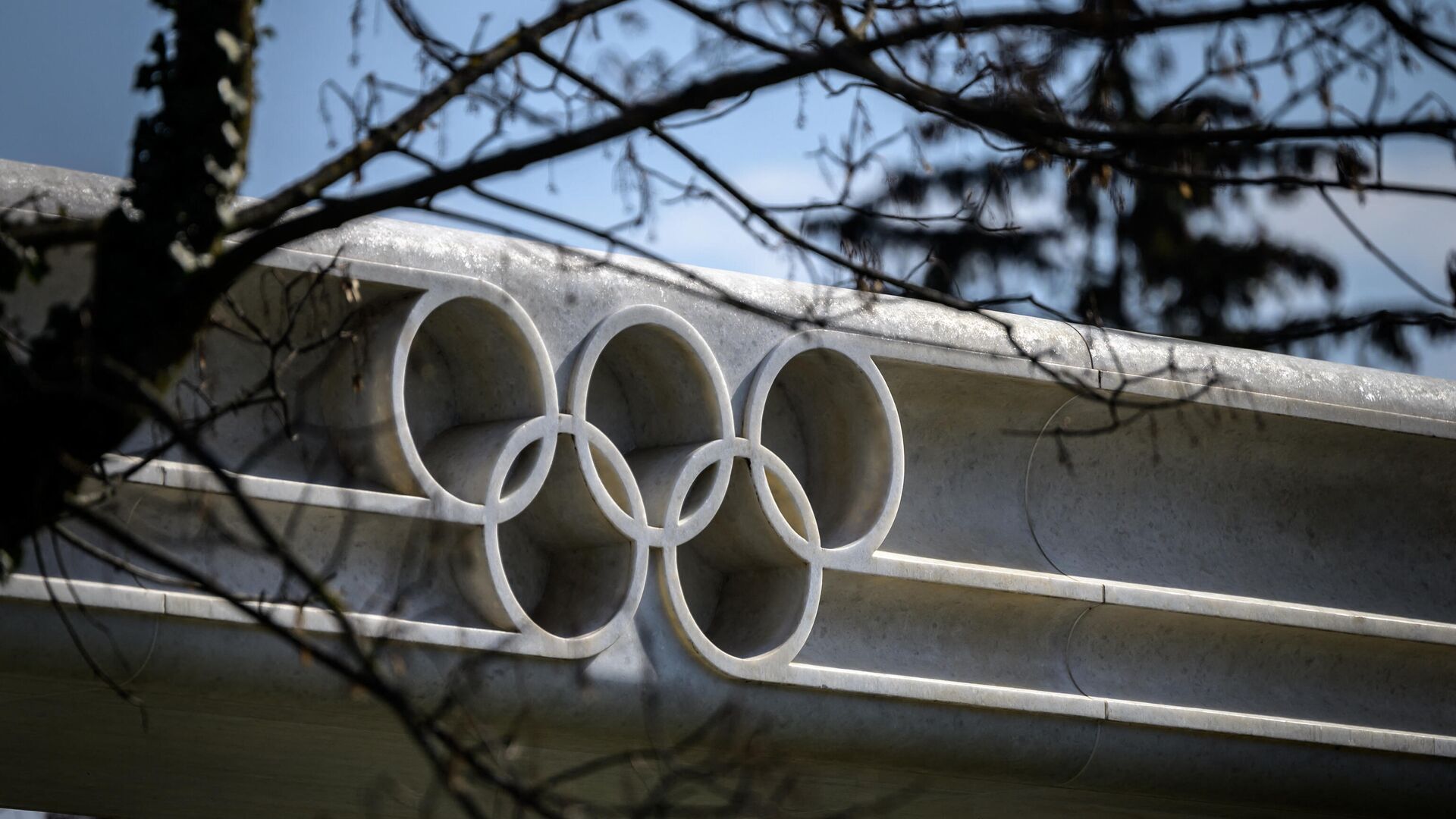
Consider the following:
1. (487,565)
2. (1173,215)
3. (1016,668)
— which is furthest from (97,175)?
(1173,215)

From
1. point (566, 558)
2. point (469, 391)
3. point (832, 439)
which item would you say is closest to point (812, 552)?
point (832, 439)

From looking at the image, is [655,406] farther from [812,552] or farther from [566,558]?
[812,552]

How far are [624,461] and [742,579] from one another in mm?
691

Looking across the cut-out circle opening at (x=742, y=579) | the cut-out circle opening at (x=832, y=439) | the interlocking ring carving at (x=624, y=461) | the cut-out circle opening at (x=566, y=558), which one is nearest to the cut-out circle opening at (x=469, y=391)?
the interlocking ring carving at (x=624, y=461)

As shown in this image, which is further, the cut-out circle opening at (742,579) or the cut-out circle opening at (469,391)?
the cut-out circle opening at (742,579)

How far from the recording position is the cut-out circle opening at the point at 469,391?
4414 millimetres

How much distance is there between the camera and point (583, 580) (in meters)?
4.70

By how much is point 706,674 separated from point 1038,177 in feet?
29.8

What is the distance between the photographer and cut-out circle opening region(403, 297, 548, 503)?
4414 millimetres

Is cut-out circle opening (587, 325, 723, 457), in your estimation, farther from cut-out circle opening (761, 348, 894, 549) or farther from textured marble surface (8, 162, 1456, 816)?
cut-out circle opening (761, 348, 894, 549)

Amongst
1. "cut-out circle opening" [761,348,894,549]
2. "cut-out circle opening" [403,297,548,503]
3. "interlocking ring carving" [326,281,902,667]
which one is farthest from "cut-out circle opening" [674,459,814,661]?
"cut-out circle opening" [403,297,548,503]

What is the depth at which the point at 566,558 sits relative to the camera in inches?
189

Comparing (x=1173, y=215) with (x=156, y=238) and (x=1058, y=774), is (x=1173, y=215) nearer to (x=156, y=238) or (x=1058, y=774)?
(x=1058, y=774)

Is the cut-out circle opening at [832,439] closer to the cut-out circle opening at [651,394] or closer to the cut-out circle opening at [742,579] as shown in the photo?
the cut-out circle opening at [742,579]
